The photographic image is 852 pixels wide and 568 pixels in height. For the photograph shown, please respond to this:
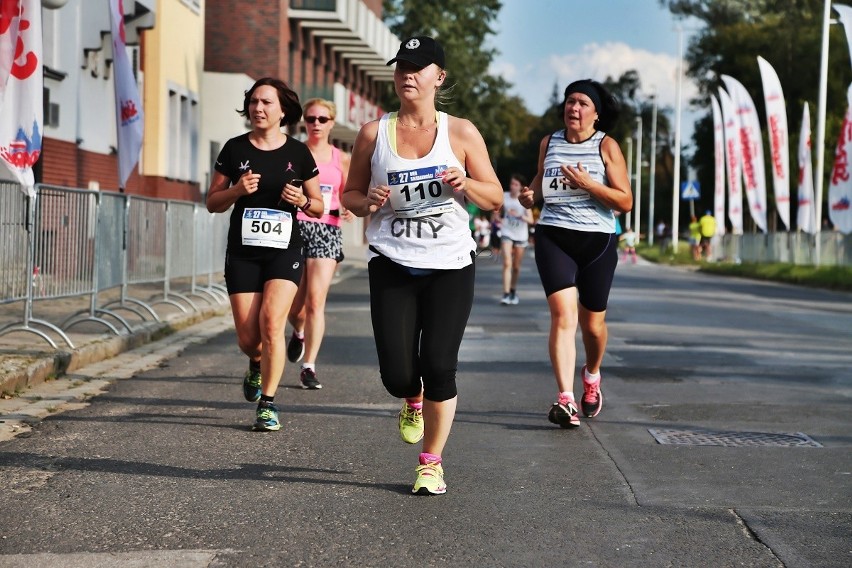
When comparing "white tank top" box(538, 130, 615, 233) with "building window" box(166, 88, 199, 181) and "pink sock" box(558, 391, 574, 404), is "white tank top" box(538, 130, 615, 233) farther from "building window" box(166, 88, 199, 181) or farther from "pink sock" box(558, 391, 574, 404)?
"building window" box(166, 88, 199, 181)

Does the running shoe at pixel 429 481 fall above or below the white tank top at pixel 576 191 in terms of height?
below

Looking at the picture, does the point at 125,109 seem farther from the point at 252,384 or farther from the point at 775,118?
the point at 775,118

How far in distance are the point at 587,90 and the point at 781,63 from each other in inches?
2864

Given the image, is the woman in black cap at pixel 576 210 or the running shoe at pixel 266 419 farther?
the woman in black cap at pixel 576 210

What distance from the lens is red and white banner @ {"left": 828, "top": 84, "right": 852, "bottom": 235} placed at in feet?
97.0

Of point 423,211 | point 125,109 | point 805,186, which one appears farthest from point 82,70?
point 423,211

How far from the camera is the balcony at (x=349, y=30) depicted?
160 ft

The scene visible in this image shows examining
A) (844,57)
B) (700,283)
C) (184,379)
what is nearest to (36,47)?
(184,379)

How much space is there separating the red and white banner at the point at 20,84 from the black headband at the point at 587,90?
14.8 ft

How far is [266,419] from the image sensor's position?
8586 millimetres

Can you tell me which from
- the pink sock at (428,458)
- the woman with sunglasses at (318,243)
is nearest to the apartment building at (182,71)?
the woman with sunglasses at (318,243)

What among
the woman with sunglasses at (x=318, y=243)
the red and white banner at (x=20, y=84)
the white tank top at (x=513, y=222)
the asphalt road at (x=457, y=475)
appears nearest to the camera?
the asphalt road at (x=457, y=475)

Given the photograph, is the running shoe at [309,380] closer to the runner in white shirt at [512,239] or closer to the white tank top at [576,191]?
the white tank top at [576,191]

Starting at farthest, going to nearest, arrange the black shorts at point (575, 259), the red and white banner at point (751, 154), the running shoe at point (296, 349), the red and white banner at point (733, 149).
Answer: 1. the red and white banner at point (733, 149)
2. the red and white banner at point (751, 154)
3. the running shoe at point (296, 349)
4. the black shorts at point (575, 259)
